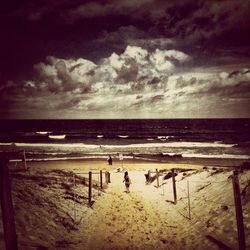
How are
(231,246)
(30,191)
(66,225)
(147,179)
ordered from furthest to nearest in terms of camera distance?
(147,179)
(30,191)
(66,225)
(231,246)

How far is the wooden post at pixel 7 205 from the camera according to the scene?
695cm

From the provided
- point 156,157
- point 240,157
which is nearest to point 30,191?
point 156,157

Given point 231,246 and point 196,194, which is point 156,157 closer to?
point 196,194

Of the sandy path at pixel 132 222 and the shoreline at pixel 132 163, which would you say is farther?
the shoreline at pixel 132 163

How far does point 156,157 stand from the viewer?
122 ft

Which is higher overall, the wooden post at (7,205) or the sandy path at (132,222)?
the wooden post at (7,205)

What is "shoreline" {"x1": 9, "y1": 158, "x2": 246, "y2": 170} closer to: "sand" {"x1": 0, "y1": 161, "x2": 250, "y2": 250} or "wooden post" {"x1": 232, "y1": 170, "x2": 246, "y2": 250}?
"sand" {"x1": 0, "y1": 161, "x2": 250, "y2": 250}

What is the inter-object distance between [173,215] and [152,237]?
2929 mm

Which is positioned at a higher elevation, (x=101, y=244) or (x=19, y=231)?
(x=19, y=231)

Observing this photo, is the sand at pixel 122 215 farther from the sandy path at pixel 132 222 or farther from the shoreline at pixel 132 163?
the shoreline at pixel 132 163

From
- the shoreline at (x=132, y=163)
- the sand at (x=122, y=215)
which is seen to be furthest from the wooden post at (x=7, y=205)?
the shoreline at (x=132, y=163)

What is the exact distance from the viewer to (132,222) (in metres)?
13.9

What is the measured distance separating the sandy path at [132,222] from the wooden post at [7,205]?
4.66m

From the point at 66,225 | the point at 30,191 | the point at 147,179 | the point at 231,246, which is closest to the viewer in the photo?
the point at 231,246
